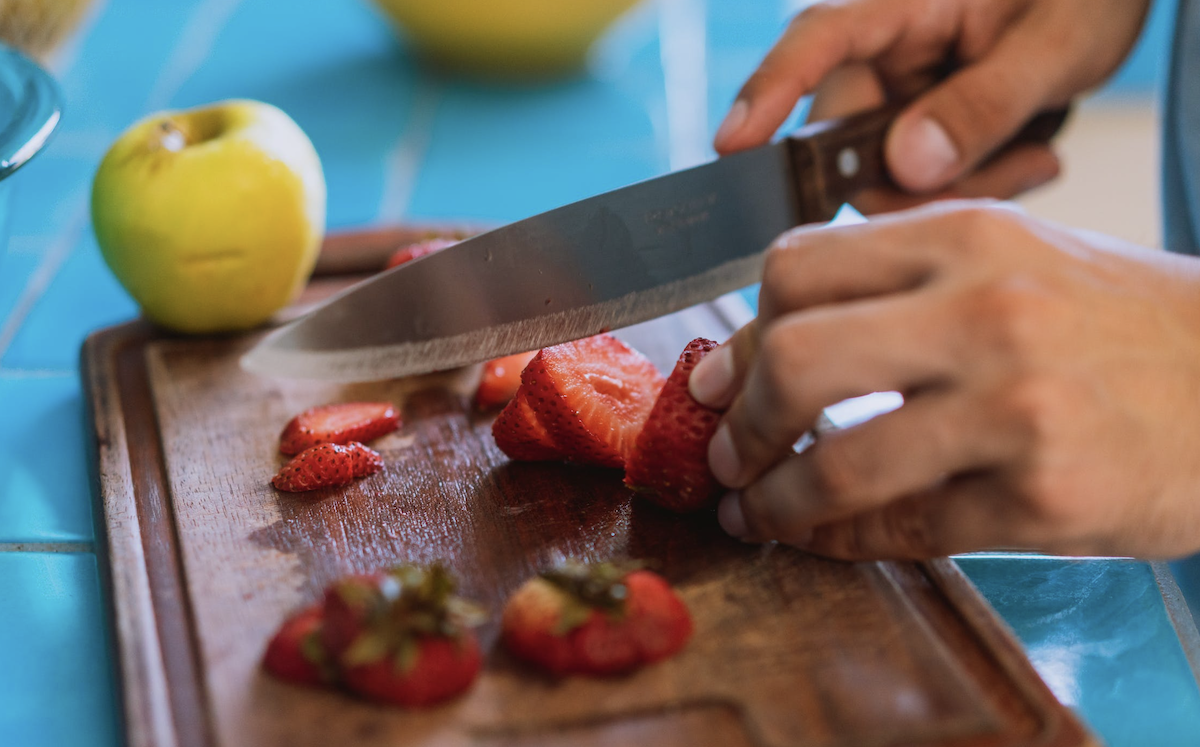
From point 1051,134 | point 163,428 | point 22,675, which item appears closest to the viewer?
point 22,675

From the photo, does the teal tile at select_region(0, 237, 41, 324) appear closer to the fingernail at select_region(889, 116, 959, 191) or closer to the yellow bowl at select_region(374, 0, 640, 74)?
the yellow bowl at select_region(374, 0, 640, 74)

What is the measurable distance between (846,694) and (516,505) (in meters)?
0.39

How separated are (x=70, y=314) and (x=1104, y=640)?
55.4 inches

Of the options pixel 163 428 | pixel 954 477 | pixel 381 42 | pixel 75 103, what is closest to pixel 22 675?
pixel 163 428

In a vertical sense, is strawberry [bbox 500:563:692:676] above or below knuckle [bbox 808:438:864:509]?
below

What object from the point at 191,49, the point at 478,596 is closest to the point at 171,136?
the point at 478,596

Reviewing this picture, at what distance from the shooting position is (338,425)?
121 cm

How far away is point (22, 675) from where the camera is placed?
98cm

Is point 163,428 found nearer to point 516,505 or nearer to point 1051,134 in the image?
point 516,505

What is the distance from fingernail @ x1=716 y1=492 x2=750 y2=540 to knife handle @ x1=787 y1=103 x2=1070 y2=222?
483 mm

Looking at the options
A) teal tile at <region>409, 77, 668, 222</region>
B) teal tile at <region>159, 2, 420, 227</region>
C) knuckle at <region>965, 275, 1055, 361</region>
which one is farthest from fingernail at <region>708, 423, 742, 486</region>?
teal tile at <region>159, 2, 420, 227</region>

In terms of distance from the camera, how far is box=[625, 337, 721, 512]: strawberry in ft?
3.34

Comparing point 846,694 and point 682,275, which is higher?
point 682,275

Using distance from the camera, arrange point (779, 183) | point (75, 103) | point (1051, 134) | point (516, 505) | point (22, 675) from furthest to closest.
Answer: point (75, 103) → point (1051, 134) → point (779, 183) → point (516, 505) → point (22, 675)
